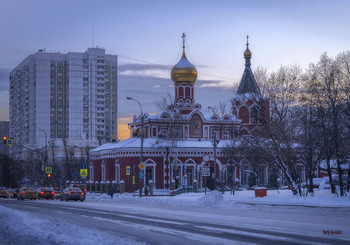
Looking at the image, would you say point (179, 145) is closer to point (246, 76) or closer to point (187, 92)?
point (187, 92)

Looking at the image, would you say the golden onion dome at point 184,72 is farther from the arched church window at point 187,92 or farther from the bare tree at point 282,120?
the bare tree at point 282,120

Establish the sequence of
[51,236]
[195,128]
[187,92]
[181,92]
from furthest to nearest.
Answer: [187,92]
[181,92]
[195,128]
[51,236]

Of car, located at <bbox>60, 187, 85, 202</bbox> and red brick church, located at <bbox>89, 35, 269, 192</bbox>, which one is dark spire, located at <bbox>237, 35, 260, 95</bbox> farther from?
car, located at <bbox>60, 187, 85, 202</bbox>

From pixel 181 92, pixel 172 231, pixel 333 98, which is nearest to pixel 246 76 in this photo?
pixel 181 92

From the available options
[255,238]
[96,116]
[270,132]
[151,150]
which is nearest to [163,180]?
[151,150]

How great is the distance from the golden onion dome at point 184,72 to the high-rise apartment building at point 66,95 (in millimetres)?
72436

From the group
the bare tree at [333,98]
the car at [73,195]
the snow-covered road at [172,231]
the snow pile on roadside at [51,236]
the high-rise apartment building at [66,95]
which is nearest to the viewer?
the snow pile on roadside at [51,236]

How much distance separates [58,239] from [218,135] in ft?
202

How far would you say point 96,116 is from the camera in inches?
5787

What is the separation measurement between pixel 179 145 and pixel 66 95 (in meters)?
86.0

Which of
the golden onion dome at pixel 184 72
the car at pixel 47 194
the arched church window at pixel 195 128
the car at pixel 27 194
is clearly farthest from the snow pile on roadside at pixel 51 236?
the golden onion dome at pixel 184 72

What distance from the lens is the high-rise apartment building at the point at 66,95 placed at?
143250 millimetres

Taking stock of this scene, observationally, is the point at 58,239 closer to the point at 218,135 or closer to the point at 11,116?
the point at 218,135

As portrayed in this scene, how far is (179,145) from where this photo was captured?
217ft
